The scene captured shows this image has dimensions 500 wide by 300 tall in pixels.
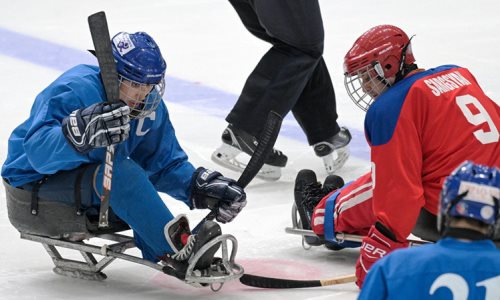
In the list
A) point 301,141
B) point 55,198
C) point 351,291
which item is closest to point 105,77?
point 55,198

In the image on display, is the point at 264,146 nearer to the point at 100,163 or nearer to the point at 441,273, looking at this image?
the point at 100,163

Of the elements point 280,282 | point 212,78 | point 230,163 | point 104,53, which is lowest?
point 212,78

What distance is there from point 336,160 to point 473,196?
279cm

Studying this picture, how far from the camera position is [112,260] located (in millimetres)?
3346

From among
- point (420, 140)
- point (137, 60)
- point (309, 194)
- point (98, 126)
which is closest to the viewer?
point (98, 126)

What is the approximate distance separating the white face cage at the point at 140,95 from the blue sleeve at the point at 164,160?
28 cm

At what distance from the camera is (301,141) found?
519 centimetres

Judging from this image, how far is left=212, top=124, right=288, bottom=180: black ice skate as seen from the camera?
15.0 ft

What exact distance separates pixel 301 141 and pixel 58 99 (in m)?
2.14

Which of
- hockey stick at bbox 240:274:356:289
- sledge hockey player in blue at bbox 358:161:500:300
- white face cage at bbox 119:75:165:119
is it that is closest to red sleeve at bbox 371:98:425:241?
hockey stick at bbox 240:274:356:289

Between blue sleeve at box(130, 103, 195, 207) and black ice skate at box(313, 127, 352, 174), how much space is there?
1180mm

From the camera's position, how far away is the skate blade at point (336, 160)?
473 cm

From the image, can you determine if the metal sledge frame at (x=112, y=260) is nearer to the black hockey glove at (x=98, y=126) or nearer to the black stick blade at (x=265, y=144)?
the black stick blade at (x=265, y=144)

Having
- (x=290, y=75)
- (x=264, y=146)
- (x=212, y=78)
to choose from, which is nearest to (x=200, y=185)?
(x=264, y=146)
